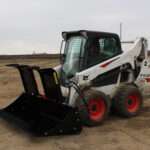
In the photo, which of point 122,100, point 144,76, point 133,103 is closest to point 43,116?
point 122,100

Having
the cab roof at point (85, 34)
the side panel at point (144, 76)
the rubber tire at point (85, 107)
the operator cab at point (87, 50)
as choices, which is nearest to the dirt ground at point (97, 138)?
the rubber tire at point (85, 107)

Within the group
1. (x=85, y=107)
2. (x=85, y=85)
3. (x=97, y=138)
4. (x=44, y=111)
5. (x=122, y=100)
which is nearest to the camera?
(x=97, y=138)

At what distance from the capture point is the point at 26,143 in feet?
Answer: 18.7

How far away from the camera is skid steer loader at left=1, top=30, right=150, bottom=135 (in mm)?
6305

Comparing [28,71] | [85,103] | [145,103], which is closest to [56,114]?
[85,103]

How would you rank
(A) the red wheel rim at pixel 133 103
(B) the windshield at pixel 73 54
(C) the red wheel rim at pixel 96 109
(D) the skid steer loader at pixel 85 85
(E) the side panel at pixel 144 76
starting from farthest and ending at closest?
(E) the side panel at pixel 144 76 → (A) the red wheel rim at pixel 133 103 → (B) the windshield at pixel 73 54 → (C) the red wheel rim at pixel 96 109 → (D) the skid steer loader at pixel 85 85

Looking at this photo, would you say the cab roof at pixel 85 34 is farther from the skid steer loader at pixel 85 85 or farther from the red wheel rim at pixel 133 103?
the red wheel rim at pixel 133 103

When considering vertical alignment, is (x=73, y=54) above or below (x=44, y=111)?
above

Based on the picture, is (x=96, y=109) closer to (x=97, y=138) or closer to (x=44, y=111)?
(x=97, y=138)

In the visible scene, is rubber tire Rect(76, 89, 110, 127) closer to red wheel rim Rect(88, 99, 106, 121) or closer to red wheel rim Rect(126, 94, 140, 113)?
red wheel rim Rect(88, 99, 106, 121)

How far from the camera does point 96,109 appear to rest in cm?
671

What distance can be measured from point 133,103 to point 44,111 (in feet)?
6.52

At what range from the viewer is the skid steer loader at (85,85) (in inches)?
248

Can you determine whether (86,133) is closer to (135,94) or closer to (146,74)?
(135,94)
